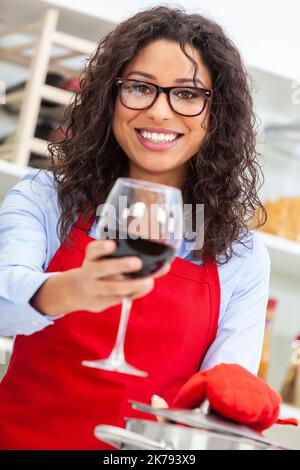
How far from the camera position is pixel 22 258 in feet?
4.12

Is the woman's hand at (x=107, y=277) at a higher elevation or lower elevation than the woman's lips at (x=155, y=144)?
lower

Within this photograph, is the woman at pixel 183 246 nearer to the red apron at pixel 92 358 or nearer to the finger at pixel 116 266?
the red apron at pixel 92 358

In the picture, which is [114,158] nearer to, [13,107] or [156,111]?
[156,111]

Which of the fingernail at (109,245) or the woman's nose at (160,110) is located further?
the woman's nose at (160,110)

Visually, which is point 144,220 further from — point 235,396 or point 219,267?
point 219,267

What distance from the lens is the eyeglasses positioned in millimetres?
1362

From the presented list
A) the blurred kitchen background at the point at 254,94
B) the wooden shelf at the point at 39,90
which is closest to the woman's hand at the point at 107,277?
the blurred kitchen background at the point at 254,94

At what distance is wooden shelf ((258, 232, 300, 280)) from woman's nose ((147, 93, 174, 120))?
3.62 ft

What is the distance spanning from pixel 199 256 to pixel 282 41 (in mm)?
1468

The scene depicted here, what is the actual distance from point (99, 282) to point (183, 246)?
1.98 feet

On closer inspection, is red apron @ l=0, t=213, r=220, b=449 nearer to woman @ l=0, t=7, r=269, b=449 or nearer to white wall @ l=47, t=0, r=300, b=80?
woman @ l=0, t=7, r=269, b=449

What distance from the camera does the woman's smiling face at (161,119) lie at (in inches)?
53.7

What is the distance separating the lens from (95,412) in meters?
1.34

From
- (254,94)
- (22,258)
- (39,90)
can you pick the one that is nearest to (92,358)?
(22,258)
